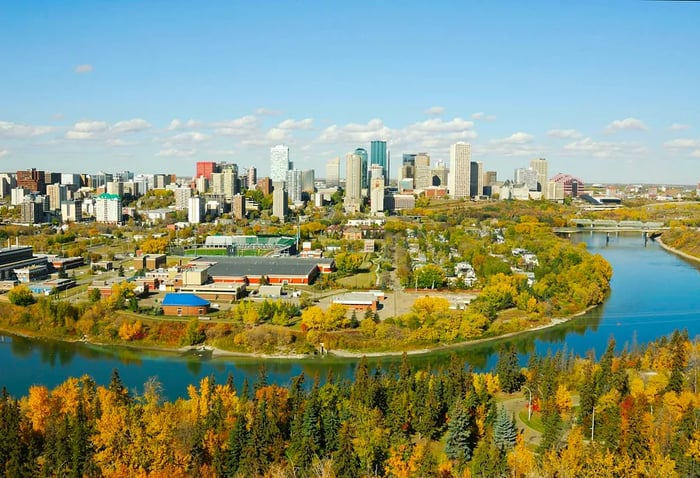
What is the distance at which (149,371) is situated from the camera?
223 inches

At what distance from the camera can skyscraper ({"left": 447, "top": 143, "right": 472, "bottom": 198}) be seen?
24.8m

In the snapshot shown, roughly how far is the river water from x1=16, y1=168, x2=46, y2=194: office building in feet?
Result: 51.1

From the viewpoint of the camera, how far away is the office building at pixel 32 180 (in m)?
21.0

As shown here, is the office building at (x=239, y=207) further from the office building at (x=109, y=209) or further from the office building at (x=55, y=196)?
the office building at (x=55, y=196)

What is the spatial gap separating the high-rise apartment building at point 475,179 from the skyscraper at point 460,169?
44cm

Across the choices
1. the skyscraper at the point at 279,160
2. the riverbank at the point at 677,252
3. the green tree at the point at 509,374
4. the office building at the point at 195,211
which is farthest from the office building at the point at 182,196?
the green tree at the point at 509,374

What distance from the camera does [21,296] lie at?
759cm

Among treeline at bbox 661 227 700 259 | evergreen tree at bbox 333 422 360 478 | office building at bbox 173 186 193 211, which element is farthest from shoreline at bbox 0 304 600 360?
office building at bbox 173 186 193 211

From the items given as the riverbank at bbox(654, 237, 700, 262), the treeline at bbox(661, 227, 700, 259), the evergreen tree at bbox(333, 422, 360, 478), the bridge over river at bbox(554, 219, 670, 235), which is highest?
the bridge over river at bbox(554, 219, 670, 235)

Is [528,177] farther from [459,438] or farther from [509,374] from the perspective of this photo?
[459,438]

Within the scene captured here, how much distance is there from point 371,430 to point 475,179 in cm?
2309

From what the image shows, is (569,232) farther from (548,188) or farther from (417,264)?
(548,188)

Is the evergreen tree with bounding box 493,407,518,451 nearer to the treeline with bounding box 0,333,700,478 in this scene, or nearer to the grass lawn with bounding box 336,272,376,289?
the treeline with bounding box 0,333,700,478

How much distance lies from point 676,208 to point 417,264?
14651 millimetres
